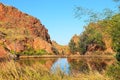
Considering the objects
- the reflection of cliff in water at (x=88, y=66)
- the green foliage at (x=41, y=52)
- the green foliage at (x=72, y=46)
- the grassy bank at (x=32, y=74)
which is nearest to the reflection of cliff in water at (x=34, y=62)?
the grassy bank at (x=32, y=74)

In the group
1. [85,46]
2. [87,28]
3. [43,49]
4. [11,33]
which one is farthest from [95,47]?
[87,28]

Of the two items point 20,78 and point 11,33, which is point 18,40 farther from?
point 20,78

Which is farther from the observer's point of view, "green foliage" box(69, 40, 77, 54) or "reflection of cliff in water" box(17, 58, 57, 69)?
"green foliage" box(69, 40, 77, 54)

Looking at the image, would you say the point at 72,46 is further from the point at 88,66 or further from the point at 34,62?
the point at 88,66

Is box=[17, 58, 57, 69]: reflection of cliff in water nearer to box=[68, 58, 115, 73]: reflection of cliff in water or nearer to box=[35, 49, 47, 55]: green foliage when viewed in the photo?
box=[68, 58, 115, 73]: reflection of cliff in water

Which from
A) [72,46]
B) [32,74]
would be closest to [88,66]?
[32,74]

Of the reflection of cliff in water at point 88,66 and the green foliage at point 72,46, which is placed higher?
the green foliage at point 72,46

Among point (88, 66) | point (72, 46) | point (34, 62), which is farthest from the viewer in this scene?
point (72, 46)

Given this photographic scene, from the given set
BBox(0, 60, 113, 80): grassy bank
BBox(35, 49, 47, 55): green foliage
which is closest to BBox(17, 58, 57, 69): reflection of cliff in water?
BBox(0, 60, 113, 80): grassy bank

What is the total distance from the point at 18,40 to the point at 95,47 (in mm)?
43238

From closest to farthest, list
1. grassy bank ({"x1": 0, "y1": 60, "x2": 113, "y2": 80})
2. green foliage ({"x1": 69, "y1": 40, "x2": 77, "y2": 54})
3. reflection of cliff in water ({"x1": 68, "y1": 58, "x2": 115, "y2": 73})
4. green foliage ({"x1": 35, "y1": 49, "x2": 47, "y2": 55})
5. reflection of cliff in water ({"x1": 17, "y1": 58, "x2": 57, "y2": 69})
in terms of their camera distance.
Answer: grassy bank ({"x1": 0, "y1": 60, "x2": 113, "y2": 80})
reflection of cliff in water ({"x1": 68, "y1": 58, "x2": 115, "y2": 73})
reflection of cliff in water ({"x1": 17, "y1": 58, "x2": 57, "y2": 69})
green foliage ({"x1": 69, "y1": 40, "x2": 77, "y2": 54})
green foliage ({"x1": 35, "y1": 49, "x2": 47, "y2": 55})

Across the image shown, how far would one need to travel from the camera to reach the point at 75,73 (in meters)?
15.4

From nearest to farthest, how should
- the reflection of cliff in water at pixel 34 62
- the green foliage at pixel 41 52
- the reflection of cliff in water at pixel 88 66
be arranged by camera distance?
the reflection of cliff in water at pixel 88 66, the reflection of cliff in water at pixel 34 62, the green foliage at pixel 41 52

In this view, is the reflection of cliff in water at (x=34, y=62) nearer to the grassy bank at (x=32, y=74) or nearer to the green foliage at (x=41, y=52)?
the grassy bank at (x=32, y=74)
